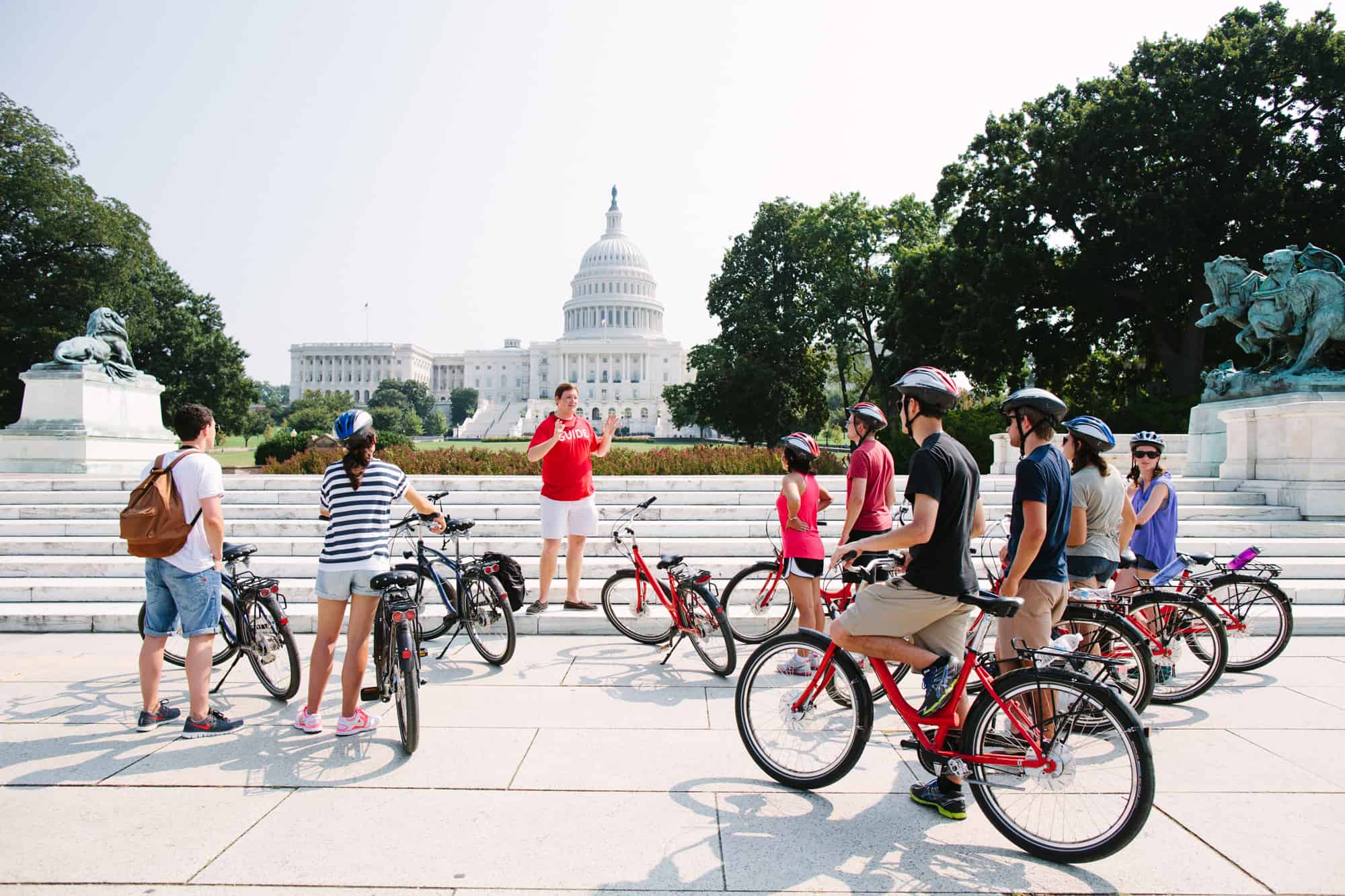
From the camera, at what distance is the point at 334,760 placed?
165 inches

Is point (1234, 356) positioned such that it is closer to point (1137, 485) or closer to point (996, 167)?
point (996, 167)

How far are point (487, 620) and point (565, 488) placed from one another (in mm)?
1486

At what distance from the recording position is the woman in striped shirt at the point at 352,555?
14.2 ft

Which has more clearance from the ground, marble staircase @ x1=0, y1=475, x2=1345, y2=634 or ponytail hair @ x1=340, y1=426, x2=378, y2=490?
ponytail hair @ x1=340, y1=426, x2=378, y2=490

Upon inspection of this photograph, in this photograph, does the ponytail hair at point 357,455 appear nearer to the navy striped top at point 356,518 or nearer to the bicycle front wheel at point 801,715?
the navy striped top at point 356,518

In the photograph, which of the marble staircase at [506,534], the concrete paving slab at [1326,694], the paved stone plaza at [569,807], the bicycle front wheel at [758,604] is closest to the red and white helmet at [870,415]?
the bicycle front wheel at [758,604]

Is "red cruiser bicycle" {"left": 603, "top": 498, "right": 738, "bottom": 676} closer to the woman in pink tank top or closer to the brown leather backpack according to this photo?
the woman in pink tank top

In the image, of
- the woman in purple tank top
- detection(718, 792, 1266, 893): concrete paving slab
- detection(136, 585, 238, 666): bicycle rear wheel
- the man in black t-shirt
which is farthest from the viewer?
the woman in purple tank top

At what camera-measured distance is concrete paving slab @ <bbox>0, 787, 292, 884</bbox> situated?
309cm

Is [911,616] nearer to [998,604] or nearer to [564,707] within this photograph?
[998,604]

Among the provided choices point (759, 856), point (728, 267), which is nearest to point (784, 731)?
point (759, 856)

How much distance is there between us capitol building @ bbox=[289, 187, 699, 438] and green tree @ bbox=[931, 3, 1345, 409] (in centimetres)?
7978

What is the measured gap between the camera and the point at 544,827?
346 cm

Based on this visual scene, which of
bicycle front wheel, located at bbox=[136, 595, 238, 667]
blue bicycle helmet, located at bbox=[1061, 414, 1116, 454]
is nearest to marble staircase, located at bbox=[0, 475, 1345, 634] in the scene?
bicycle front wheel, located at bbox=[136, 595, 238, 667]
